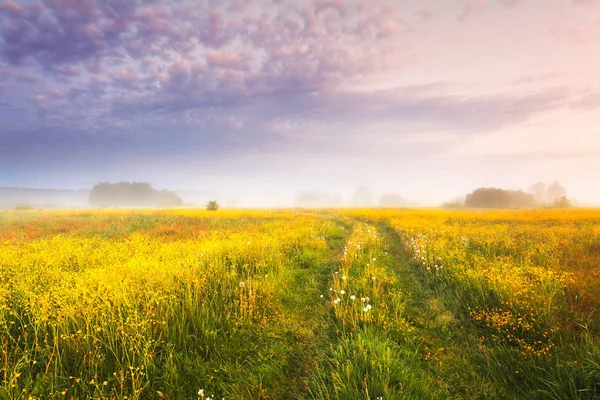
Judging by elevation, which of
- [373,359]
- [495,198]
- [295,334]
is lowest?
[295,334]

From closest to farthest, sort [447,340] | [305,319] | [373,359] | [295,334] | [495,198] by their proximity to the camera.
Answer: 1. [373,359]
2. [447,340]
3. [295,334]
4. [305,319]
5. [495,198]

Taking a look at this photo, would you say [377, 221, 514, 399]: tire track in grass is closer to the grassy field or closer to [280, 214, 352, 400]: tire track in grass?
the grassy field

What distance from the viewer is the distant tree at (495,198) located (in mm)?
63281

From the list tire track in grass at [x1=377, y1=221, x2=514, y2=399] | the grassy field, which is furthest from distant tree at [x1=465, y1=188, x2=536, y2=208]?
tire track in grass at [x1=377, y1=221, x2=514, y2=399]

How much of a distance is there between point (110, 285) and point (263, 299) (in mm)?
3516

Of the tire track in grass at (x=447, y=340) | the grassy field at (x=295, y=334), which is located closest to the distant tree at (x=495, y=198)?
the grassy field at (x=295, y=334)

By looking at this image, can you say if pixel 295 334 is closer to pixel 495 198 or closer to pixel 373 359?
pixel 373 359

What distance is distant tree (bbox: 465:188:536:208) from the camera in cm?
6328

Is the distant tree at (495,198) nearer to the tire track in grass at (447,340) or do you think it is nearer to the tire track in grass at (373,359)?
the tire track in grass at (447,340)

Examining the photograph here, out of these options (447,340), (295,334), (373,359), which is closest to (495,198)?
(447,340)

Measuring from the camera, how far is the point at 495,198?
6338cm

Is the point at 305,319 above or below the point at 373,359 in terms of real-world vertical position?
below

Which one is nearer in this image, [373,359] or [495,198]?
[373,359]

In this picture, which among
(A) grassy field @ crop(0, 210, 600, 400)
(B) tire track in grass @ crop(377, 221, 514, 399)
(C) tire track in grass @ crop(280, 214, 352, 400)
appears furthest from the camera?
(C) tire track in grass @ crop(280, 214, 352, 400)
